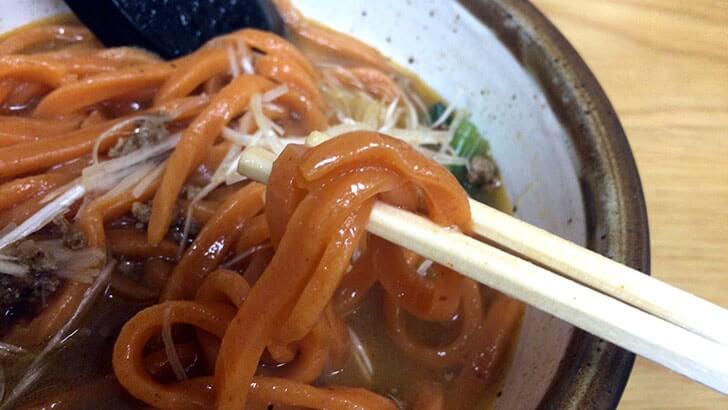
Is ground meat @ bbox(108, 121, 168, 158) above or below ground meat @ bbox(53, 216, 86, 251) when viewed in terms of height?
above

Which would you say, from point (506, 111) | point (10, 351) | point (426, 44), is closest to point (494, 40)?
point (506, 111)

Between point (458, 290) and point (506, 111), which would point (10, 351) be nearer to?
point (458, 290)

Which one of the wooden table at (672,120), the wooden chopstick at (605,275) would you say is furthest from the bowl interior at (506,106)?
the wooden table at (672,120)

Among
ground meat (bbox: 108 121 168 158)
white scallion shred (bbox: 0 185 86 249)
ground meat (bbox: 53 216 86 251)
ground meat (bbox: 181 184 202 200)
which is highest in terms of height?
ground meat (bbox: 108 121 168 158)

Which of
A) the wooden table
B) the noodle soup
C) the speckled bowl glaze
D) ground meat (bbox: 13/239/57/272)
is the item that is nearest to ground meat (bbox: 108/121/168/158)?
the noodle soup

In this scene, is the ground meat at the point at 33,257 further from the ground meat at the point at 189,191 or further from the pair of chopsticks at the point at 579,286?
the pair of chopsticks at the point at 579,286

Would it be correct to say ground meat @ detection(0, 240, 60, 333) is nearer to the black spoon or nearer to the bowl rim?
the black spoon

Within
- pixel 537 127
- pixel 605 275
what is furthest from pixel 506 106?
pixel 605 275
